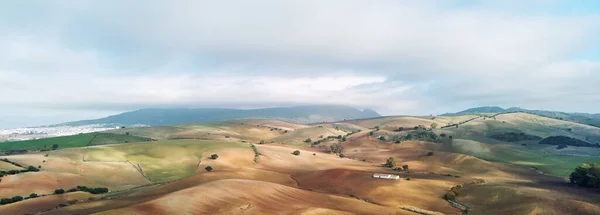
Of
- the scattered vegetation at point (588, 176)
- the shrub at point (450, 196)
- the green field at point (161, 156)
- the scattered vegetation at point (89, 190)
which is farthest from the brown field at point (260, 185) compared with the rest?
the scattered vegetation at point (89, 190)

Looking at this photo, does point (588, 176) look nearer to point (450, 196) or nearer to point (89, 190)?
point (450, 196)

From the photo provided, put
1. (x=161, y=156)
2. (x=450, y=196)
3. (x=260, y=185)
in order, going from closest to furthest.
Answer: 1. (x=260, y=185)
2. (x=450, y=196)
3. (x=161, y=156)

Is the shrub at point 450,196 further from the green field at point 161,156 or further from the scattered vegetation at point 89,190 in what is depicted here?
the scattered vegetation at point 89,190

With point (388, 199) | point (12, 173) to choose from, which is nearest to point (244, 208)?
point (388, 199)

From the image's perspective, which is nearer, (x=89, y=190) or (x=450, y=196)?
(x=450, y=196)

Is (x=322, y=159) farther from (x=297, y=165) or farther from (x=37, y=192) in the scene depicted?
(x=37, y=192)

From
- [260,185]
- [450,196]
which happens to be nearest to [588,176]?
[450,196]
